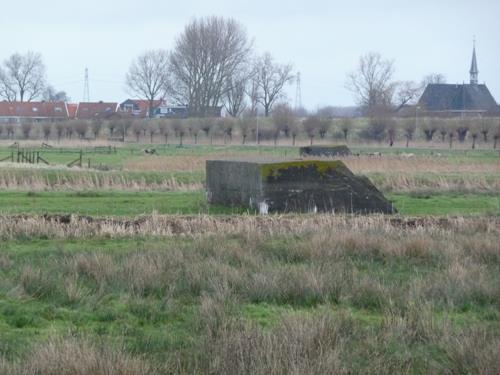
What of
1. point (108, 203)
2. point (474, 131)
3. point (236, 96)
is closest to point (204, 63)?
point (236, 96)

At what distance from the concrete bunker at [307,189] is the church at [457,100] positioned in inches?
3095

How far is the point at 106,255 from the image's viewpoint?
11242 mm

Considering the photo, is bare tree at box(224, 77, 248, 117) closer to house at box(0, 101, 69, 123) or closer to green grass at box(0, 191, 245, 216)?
house at box(0, 101, 69, 123)

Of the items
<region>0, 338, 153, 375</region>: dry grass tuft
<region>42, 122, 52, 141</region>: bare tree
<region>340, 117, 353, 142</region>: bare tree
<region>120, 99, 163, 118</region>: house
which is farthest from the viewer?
<region>120, 99, 163, 118</region>: house

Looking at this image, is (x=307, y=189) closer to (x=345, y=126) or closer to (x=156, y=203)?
(x=156, y=203)

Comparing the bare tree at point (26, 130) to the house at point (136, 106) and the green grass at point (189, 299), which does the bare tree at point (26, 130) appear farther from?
the green grass at point (189, 299)

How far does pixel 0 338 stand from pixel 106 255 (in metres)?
4.01

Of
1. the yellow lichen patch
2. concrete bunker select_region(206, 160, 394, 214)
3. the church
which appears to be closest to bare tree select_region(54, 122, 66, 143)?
the church

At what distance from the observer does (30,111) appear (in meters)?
112

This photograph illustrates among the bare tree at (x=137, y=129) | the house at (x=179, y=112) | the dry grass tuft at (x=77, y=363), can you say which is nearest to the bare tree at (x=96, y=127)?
the bare tree at (x=137, y=129)

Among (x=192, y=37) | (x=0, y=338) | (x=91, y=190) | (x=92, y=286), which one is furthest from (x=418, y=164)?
(x=192, y=37)

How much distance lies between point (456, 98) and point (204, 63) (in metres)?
32.2

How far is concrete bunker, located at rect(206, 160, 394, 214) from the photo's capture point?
19.8 m

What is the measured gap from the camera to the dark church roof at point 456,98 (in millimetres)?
99438
